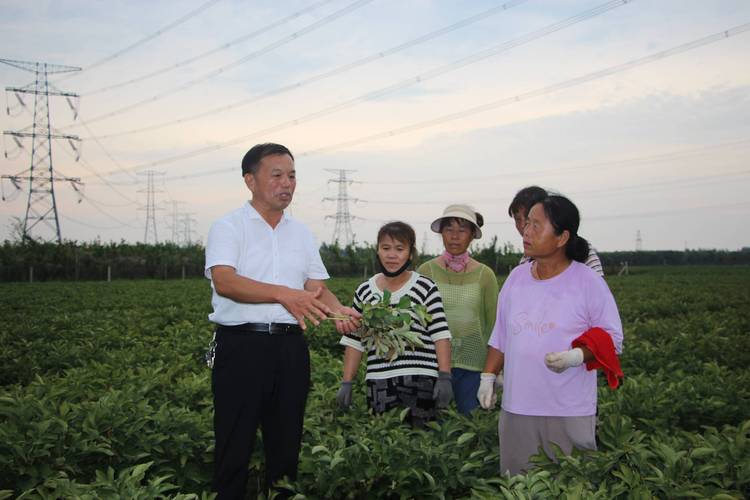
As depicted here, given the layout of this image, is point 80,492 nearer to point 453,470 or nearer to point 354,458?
point 354,458

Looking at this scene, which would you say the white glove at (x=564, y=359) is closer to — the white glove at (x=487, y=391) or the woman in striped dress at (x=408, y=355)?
the white glove at (x=487, y=391)

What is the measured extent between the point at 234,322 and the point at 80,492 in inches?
39.1

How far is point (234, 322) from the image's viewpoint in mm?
3412

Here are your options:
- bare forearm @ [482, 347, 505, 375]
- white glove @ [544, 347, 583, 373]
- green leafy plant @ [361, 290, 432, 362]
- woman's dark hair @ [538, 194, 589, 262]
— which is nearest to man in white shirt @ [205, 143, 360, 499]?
green leafy plant @ [361, 290, 432, 362]

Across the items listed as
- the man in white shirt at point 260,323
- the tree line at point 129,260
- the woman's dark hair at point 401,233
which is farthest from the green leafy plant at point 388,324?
the tree line at point 129,260

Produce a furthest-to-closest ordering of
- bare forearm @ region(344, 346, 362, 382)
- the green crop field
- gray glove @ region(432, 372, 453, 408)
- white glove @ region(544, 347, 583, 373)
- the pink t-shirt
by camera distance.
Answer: bare forearm @ region(344, 346, 362, 382), gray glove @ region(432, 372, 453, 408), the pink t-shirt, white glove @ region(544, 347, 583, 373), the green crop field

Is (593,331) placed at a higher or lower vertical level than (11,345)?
higher

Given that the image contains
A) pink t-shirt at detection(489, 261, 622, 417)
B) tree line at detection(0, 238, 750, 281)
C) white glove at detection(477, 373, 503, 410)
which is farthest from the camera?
tree line at detection(0, 238, 750, 281)

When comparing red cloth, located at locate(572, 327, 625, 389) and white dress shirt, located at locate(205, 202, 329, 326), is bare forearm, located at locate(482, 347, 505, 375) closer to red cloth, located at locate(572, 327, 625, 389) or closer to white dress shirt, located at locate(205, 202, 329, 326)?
red cloth, located at locate(572, 327, 625, 389)

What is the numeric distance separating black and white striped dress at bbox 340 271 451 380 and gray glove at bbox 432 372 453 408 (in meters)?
0.07

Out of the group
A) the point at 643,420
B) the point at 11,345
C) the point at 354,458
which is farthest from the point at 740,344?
the point at 11,345

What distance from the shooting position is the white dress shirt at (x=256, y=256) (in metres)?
3.40

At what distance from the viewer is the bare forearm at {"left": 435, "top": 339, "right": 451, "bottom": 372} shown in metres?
4.38

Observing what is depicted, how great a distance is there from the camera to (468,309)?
4.87 meters
